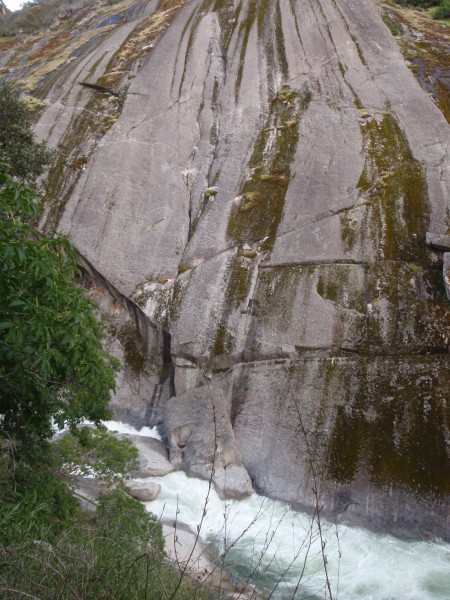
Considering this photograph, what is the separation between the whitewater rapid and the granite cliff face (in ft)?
1.51

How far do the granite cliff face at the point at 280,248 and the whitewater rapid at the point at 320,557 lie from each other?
0.46 metres

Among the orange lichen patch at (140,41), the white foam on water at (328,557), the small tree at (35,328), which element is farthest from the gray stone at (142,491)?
the orange lichen patch at (140,41)

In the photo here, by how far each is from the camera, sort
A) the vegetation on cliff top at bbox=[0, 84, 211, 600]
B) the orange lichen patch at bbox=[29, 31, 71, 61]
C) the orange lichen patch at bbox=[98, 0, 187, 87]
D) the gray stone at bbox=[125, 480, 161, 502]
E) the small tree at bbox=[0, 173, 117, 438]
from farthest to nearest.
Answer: the orange lichen patch at bbox=[29, 31, 71, 61] < the orange lichen patch at bbox=[98, 0, 187, 87] < the gray stone at bbox=[125, 480, 161, 502] < the small tree at bbox=[0, 173, 117, 438] < the vegetation on cliff top at bbox=[0, 84, 211, 600]

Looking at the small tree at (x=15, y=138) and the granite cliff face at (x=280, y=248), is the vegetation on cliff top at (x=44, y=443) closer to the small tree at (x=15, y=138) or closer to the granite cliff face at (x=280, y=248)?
the granite cliff face at (x=280, y=248)

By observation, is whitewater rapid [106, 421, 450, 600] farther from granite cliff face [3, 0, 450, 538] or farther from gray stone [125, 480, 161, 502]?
granite cliff face [3, 0, 450, 538]

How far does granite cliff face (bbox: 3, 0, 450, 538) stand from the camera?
36.1 feet

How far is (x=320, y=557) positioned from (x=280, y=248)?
27.2 ft

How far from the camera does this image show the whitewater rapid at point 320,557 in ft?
26.7

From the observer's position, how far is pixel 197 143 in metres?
20.0

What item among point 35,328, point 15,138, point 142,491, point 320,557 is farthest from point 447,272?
point 15,138

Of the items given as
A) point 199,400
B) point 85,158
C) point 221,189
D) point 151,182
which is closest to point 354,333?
point 199,400

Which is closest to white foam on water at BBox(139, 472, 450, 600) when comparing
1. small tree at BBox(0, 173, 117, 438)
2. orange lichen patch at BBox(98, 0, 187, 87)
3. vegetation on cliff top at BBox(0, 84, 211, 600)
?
vegetation on cliff top at BBox(0, 84, 211, 600)

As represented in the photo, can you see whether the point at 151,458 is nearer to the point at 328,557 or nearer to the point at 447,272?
the point at 328,557

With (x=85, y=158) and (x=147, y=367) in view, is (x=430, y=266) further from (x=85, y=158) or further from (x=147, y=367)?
(x=85, y=158)
